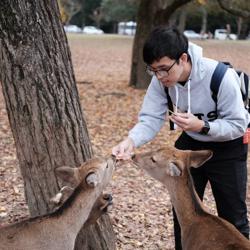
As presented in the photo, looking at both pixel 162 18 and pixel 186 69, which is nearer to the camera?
pixel 186 69

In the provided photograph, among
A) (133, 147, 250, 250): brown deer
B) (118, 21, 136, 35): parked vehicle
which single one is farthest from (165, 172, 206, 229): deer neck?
(118, 21, 136, 35): parked vehicle

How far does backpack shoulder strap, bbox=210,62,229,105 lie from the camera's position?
365 cm

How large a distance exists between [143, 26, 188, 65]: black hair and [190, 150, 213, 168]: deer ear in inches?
27.5

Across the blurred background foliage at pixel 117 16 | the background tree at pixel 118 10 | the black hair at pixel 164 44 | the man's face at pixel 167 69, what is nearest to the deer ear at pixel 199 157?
the man's face at pixel 167 69

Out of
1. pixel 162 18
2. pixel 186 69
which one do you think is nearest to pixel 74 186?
pixel 186 69

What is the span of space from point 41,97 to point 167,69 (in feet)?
3.43

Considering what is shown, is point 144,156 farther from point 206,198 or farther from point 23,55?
point 206,198

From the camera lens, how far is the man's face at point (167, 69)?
3.55 meters

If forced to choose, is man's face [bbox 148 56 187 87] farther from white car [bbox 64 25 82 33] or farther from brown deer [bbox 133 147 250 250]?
white car [bbox 64 25 82 33]

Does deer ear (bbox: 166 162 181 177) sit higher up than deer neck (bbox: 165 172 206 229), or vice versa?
deer ear (bbox: 166 162 181 177)

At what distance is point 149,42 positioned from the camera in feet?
11.6

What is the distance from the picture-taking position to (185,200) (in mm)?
3943

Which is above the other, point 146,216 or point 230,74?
point 230,74

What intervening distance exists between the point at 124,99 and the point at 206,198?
6991mm
